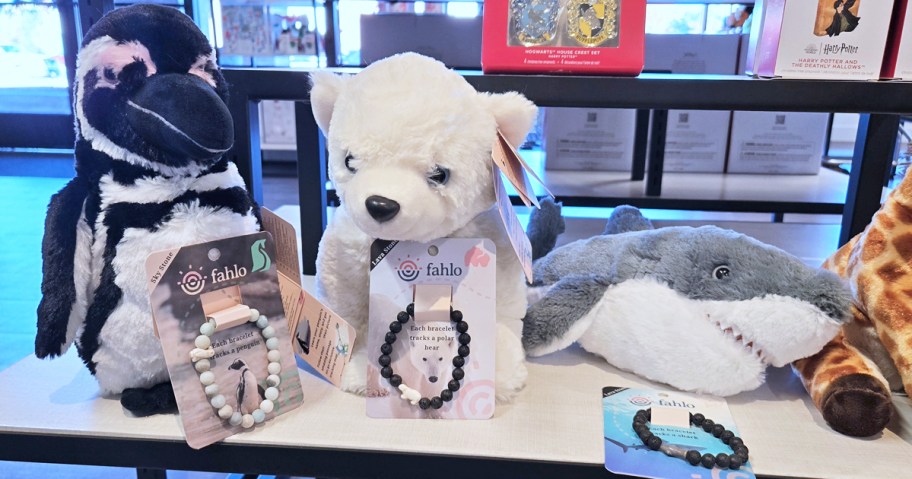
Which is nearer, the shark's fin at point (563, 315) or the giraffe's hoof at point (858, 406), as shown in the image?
the giraffe's hoof at point (858, 406)

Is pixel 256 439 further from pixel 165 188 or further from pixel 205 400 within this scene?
pixel 165 188

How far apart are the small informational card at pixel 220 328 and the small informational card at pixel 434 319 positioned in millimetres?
118

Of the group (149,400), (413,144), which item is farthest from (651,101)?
(149,400)

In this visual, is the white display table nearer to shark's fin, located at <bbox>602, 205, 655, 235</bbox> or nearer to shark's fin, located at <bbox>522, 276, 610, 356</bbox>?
shark's fin, located at <bbox>522, 276, 610, 356</bbox>

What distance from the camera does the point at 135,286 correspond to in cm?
70

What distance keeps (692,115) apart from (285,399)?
1762 mm

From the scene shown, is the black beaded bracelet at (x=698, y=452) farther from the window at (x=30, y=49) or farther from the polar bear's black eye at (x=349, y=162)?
the window at (x=30, y=49)

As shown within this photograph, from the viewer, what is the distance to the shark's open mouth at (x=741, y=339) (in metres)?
0.78

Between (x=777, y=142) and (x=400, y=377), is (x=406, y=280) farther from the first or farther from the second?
(x=777, y=142)

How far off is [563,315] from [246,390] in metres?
0.40

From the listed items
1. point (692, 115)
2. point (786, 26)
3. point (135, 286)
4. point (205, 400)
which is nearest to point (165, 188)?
point (135, 286)

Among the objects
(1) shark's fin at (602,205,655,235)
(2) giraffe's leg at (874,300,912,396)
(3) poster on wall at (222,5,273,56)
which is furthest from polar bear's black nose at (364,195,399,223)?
(3) poster on wall at (222,5,273,56)

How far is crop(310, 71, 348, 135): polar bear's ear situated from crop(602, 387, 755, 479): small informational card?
1.61 ft

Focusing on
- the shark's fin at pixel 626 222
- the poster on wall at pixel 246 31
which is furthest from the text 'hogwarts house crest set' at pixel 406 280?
the poster on wall at pixel 246 31
